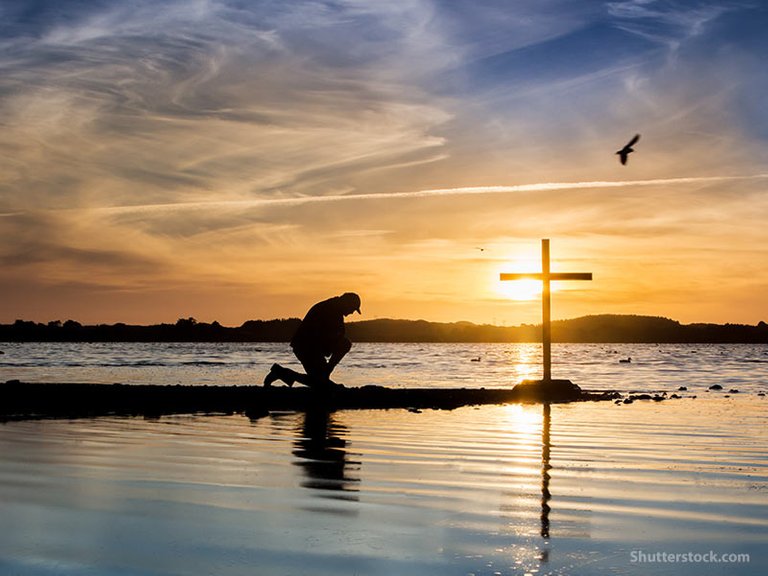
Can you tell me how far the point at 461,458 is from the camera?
424 inches

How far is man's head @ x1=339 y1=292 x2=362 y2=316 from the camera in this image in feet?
65.8

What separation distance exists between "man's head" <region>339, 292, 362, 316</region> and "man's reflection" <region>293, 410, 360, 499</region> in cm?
446

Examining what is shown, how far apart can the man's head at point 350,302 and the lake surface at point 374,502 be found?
605cm

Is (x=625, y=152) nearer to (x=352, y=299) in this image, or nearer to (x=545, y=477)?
(x=352, y=299)

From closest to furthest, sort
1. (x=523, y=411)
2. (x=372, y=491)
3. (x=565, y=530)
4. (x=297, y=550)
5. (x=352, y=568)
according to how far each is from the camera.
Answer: (x=352, y=568) < (x=297, y=550) < (x=565, y=530) < (x=372, y=491) < (x=523, y=411)

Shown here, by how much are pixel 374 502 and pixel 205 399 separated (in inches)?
510

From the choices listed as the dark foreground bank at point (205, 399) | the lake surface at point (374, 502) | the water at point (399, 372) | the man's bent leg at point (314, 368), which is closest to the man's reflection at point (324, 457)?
the lake surface at point (374, 502)

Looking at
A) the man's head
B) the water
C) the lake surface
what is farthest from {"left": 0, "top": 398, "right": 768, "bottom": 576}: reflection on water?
the water

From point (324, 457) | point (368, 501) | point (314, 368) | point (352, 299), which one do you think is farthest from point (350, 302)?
point (368, 501)

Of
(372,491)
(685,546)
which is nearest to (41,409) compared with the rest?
(372,491)

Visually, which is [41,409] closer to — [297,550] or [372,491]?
[372,491]

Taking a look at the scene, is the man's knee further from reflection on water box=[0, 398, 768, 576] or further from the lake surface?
reflection on water box=[0, 398, 768, 576]

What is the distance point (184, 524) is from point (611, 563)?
125 inches

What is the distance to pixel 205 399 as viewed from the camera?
65.0 feet
